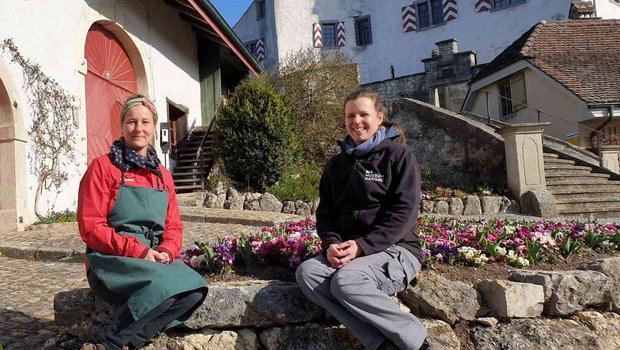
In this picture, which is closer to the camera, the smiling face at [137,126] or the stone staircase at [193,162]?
the smiling face at [137,126]

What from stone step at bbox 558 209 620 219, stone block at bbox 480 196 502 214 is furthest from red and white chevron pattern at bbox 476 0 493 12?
stone block at bbox 480 196 502 214

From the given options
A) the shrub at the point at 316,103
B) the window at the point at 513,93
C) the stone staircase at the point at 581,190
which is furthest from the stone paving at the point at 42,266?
the window at the point at 513,93

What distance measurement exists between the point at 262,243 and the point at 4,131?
17.9 ft

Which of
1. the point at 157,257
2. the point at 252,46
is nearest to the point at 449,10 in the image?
the point at 252,46

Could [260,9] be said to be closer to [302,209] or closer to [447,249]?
[302,209]

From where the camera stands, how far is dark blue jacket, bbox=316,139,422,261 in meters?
2.76

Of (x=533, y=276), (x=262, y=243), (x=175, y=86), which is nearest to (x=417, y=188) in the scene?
(x=533, y=276)

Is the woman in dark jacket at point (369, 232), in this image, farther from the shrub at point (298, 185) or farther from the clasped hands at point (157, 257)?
the shrub at point (298, 185)

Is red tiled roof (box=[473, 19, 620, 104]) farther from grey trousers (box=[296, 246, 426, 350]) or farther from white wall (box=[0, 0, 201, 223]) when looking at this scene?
grey trousers (box=[296, 246, 426, 350])

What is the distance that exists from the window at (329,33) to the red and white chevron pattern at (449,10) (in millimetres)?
5996

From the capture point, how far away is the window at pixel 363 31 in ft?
95.5

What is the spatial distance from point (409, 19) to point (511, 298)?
87.6ft

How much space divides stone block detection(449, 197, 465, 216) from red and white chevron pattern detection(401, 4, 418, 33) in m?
19.4

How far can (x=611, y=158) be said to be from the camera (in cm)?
1278
